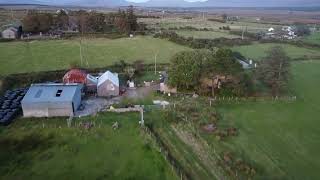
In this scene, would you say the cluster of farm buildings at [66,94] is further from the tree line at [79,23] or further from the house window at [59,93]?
the tree line at [79,23]

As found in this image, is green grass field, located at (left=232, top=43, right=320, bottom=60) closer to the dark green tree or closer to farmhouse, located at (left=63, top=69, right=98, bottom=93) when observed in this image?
the dark green tree

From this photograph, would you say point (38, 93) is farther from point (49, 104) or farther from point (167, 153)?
point (167, 153)

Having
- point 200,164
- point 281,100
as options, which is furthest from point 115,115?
point 281,100

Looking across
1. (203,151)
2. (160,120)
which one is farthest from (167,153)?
(160,120)

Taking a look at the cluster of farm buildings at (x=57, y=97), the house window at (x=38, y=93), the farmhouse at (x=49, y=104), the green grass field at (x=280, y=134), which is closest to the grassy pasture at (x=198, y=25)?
A: the cluster of farm buildings at (x=57, y=97)

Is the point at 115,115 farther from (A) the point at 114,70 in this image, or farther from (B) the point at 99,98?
(A) the point at 114,70

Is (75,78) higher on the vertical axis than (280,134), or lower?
→ higher
